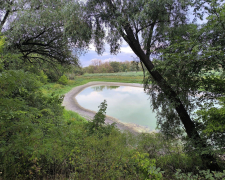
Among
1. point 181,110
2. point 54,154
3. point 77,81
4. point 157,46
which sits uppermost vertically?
point 157,46

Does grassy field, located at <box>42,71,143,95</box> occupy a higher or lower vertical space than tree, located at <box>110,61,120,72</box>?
lower

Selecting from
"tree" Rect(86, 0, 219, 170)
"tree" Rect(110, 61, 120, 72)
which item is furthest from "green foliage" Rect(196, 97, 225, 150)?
"tree" Rect(110, 61, 120, 72)

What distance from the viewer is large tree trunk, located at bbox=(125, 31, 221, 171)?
11.3 ft

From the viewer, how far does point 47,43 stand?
5.14m

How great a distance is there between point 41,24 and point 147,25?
332 cm

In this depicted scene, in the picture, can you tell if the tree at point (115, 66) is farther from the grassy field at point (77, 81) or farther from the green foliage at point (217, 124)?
the green foliage at point (217, 124)

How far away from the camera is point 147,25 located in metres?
4.27

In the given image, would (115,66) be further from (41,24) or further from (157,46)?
(41,24)

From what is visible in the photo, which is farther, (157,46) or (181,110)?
(157,46)

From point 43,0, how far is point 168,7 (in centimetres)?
406

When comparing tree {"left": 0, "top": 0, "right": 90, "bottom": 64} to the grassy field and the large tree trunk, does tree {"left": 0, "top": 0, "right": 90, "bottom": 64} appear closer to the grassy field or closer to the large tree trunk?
the large tree trunk

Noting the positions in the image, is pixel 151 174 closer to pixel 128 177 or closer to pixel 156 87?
pixel 128 177

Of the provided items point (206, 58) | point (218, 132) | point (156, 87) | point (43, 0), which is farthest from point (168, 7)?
point (43, 0)

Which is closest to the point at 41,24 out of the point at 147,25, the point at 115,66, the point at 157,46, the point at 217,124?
the point at 147,25
